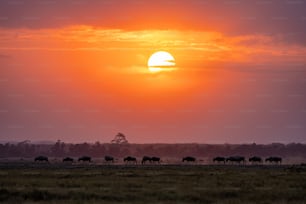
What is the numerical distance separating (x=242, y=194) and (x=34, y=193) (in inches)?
464

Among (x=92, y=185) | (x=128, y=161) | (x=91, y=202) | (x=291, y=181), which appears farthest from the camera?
(x=128, y=161)

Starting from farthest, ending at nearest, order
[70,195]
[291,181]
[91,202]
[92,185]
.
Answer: [291,181], [92,185], [70,195], [91,202]

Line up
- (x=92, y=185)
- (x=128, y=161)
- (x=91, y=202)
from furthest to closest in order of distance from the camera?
(x=128, y=161) → (x=92, y=185) → (x=91, y=202)

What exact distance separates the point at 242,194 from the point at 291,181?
12619 mm

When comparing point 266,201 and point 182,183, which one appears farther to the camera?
point 182,183

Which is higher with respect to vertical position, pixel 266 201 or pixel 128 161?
pixel 128 161

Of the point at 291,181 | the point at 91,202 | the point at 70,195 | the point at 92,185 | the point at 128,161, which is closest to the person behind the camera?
the point at 91,202

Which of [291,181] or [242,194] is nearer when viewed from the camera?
[242,194]

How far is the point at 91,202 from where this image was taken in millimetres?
37531

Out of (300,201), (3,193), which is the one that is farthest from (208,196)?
(3,193)

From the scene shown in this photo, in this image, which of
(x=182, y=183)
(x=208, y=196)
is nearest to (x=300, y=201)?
(x=208, y=196)

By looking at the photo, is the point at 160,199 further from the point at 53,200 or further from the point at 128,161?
the point at 128,161

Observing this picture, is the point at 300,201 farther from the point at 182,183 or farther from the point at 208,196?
the point at 182,183

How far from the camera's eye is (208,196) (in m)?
41.6
